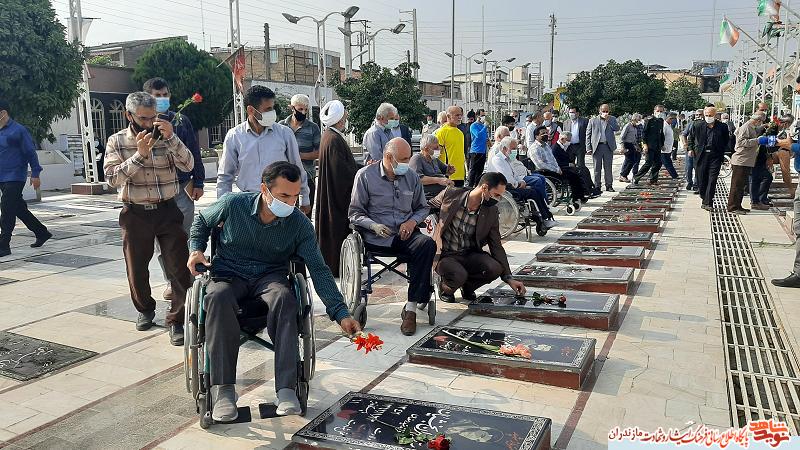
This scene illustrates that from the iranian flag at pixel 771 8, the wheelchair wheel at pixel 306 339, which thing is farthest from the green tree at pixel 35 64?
the iranian flag at pixel 771 8

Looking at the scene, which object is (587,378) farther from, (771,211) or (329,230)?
(771,211)

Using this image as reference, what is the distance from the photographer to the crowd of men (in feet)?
11.5

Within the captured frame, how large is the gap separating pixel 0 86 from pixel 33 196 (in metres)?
2.31

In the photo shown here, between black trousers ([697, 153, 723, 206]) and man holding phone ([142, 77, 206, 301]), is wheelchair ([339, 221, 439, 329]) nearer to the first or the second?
man holding phone ([142, 77, 206, 301])

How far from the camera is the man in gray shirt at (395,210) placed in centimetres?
504

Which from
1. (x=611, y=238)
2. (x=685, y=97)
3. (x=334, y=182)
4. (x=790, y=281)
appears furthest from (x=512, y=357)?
(x=685, y=97)

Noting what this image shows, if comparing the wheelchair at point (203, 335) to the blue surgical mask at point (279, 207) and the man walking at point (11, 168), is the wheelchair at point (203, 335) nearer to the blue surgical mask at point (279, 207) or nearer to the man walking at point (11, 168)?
the blue surgical mask at point (279, 207)

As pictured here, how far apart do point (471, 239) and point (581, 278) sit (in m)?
1.26

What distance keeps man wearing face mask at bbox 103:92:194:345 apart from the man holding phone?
20 cm

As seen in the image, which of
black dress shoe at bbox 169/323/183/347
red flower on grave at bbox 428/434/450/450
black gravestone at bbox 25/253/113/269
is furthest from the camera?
black gravestone at bbox 25/253/113/269

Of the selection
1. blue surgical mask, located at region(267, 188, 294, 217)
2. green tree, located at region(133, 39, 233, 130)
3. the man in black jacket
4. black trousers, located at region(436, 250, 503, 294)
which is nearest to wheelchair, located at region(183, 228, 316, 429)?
blue surgical mask, located at region(267, 188, 294, 217)

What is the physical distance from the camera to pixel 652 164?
15062 mm

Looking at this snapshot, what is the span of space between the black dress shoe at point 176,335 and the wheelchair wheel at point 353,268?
119 centimetres

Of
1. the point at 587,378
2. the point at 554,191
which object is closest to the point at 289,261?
the point at 587,378
